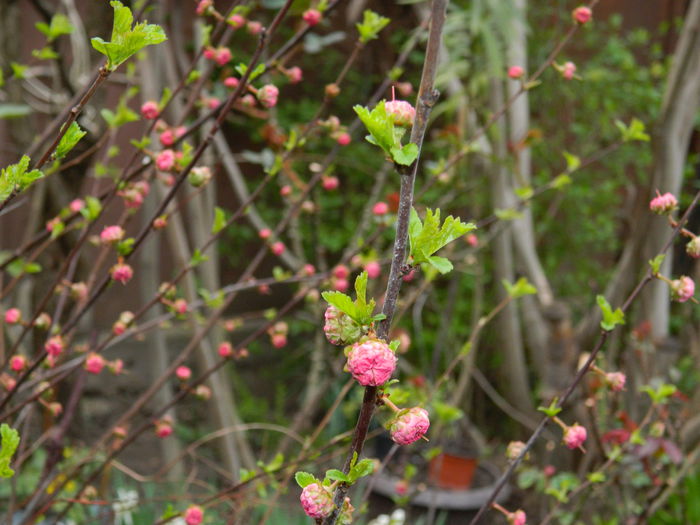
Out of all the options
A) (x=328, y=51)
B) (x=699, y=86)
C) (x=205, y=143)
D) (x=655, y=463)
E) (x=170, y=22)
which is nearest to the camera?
(x=205, y=143)

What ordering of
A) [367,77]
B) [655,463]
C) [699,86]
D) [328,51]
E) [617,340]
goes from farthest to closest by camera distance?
[328,51] → [367,77] → [617,340] → [699,86] → [655,463]

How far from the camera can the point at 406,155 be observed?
45 centimetres

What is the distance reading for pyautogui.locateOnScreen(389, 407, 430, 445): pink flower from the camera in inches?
18.1

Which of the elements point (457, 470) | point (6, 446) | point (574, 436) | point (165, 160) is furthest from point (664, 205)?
point (457, 470)

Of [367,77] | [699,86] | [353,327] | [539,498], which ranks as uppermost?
[353,327]

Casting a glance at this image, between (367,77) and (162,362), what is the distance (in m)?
1.71

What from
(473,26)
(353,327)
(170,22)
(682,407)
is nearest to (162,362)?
(170,22)

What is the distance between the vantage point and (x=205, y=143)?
805mm

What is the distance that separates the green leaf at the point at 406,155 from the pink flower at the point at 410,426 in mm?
152

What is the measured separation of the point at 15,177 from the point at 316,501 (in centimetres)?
30

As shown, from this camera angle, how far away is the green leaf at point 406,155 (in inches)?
17.8

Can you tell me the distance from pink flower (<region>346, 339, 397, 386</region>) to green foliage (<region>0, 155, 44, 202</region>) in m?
0.26

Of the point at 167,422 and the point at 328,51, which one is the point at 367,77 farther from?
the point at 167,422

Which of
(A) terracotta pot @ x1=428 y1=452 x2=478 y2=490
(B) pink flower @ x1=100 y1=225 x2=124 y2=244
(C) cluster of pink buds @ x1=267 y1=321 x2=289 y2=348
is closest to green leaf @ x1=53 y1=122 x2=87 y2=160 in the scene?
(B) pink flower @ x1=100 y1=225 x2=124 y2=244
